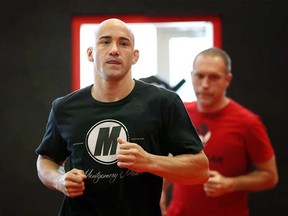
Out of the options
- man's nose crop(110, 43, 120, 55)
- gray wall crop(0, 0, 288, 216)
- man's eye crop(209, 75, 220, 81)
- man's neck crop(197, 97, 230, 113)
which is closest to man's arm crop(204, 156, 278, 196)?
man's neck crop(197, 97, 230, 113)

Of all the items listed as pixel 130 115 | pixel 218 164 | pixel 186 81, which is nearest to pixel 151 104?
pixel 130 115

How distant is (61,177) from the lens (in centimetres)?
124

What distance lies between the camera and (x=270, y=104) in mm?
2416

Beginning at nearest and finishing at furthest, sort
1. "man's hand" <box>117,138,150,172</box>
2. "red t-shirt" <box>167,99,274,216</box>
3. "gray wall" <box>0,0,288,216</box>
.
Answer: "man's hand" <box>117,138,150,172</box> < "red t-shirt" <box>167,99,274,216</box> < "gray wall" <box>0,0,288,216</box>

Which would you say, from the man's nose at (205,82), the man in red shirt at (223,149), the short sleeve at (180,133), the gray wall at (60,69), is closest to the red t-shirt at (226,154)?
the man in red shirt at (223,149)

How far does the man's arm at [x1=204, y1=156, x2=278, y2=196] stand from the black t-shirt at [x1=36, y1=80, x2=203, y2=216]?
550 millimetres

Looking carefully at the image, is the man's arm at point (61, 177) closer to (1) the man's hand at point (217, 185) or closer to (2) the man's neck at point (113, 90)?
(2) the man's neck at point (113, 90)

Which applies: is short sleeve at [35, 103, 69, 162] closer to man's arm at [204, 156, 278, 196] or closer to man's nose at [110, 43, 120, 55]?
man's nose at [110, 43, 120, 55]

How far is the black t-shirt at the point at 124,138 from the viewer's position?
121 cm

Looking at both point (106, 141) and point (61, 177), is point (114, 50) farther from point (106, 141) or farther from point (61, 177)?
point (61, 177)

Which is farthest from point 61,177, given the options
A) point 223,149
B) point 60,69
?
point 60,69

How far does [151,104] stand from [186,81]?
1.23 meters

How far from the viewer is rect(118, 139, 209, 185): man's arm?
109cm

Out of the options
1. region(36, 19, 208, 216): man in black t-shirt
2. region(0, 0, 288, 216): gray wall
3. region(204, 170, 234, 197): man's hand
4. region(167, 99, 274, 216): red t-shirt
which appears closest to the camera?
region(36, 19, 208, 216): man in black t-shirt
